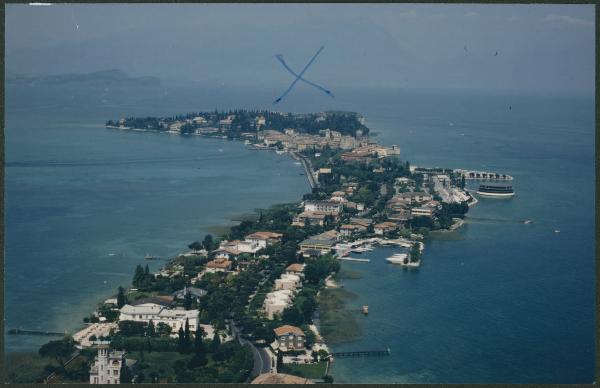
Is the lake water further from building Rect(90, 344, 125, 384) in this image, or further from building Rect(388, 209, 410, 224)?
building Rect(90, 344, 125, 384)

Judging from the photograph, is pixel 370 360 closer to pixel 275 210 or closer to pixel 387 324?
pixel 387 324

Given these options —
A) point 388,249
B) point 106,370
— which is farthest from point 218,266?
point 106,370

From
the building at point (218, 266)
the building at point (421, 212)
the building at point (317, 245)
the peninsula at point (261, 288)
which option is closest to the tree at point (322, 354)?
the peninsula at point (261, 288)

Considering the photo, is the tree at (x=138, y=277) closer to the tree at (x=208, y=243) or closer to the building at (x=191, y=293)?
the building at (x=191, y=293)

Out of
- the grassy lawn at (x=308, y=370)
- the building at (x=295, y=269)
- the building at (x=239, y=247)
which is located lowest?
the grassy lawn at (x=308, y=370)

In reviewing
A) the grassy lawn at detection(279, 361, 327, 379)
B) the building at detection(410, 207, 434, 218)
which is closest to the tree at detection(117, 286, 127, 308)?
the grassy lawn at detection(279, 361, 327, 379)
